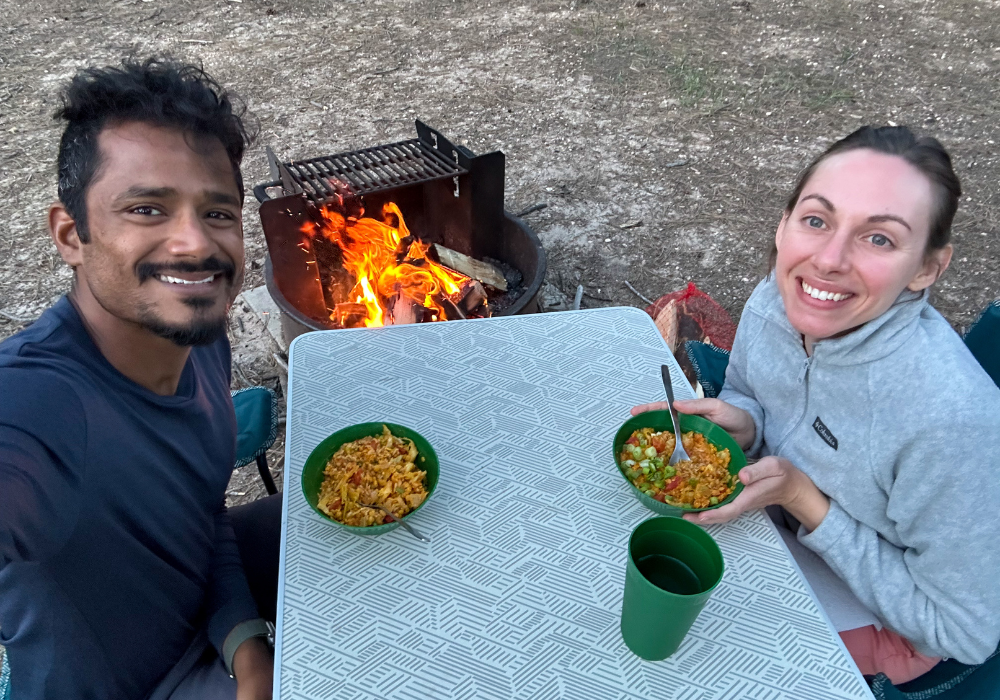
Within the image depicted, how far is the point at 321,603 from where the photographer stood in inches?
56.9

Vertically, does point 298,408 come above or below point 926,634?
above

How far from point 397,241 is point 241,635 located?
2.37m

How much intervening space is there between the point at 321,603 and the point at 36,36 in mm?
8208

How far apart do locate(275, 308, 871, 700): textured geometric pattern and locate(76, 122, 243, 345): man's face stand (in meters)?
0.49

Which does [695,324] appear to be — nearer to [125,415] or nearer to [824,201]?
[824,201]

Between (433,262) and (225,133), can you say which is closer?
(225,133)

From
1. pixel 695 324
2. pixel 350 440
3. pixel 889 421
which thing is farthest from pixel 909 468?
pixel 695 324

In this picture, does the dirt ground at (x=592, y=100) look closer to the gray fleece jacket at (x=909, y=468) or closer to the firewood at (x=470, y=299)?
the firewood at (x=470, y=299)

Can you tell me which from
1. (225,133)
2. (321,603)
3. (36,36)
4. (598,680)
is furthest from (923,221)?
(36,36)

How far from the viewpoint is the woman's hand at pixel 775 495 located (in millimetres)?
1589

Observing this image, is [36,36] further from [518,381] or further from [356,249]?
[518,381]

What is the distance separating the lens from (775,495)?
1.64m

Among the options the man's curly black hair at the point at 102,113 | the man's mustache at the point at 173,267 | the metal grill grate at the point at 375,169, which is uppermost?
the man's curly black hair at the point at 102,113

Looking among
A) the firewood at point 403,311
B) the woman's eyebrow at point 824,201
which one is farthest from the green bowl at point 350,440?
the firewood at point 403,311
